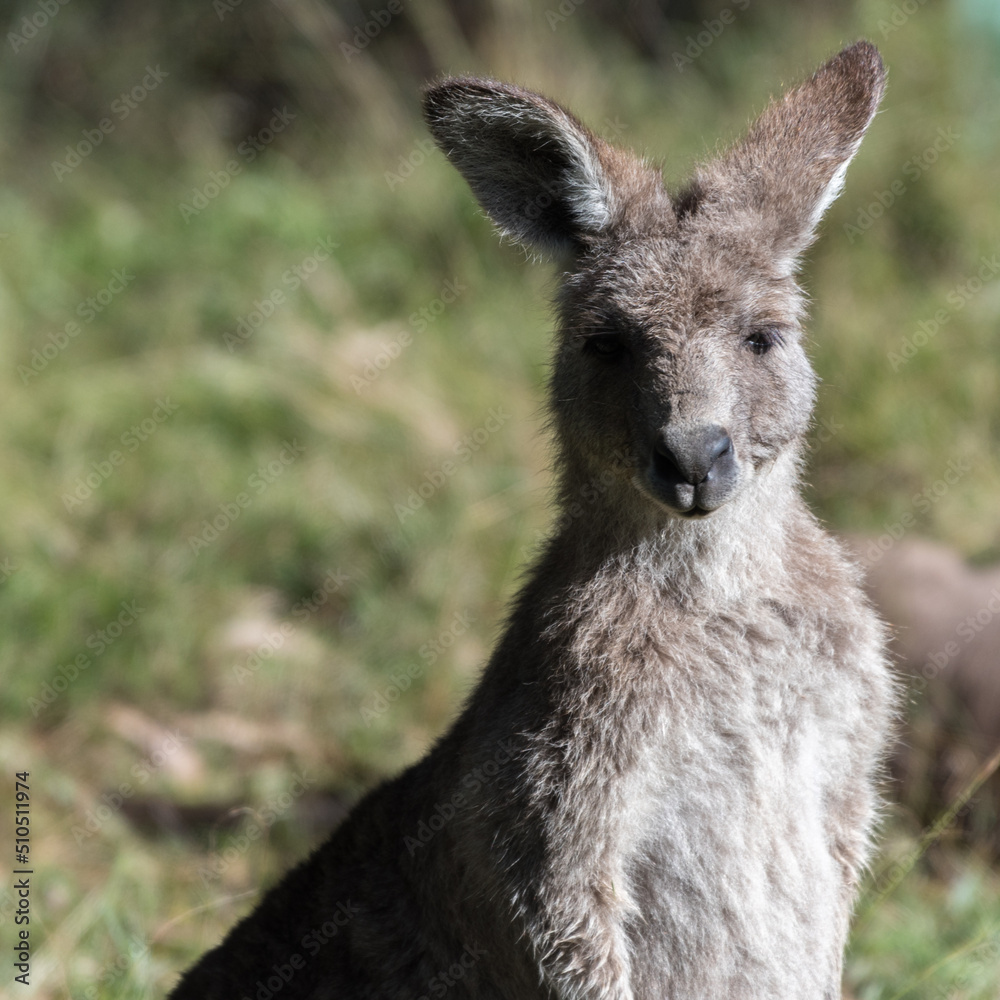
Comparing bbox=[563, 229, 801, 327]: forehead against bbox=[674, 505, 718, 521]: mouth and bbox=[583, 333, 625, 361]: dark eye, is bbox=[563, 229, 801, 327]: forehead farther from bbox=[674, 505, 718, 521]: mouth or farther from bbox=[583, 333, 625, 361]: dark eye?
bbox=[674, 505, 718, 521]: mouth

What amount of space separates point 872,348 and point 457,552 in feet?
8.43

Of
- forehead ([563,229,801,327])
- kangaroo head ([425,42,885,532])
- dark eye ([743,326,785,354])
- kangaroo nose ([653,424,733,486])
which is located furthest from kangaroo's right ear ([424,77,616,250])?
kangaroo nose ([653,424,733,486])

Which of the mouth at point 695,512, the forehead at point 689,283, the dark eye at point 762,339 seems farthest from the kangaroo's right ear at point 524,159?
the mouth at point 695,512

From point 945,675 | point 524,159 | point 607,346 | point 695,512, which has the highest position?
point 524,159

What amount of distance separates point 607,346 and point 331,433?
13.7 feet

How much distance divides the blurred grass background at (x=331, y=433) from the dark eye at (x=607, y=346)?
1466 millimetres

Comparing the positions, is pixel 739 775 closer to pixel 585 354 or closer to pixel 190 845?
pixel 585 354

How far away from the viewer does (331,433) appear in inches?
290

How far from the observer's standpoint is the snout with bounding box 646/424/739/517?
10.0 ft

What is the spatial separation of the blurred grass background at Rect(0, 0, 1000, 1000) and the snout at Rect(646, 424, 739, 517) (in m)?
1.79

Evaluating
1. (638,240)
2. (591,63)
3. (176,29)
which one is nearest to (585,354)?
(638,240)

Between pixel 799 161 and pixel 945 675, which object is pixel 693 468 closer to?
pixel 799 161

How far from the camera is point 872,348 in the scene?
7.25 m

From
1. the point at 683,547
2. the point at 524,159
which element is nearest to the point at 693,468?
the point at 683,547
